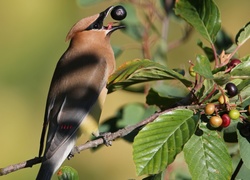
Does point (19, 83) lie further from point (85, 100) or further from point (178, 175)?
point (178, 175)

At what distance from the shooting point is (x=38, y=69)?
5.50 meters

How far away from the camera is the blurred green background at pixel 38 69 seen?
5.09 meters

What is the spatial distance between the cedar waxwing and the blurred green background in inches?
27.5

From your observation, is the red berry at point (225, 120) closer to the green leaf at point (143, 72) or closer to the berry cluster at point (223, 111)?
the berry cluster at point (223, 111)

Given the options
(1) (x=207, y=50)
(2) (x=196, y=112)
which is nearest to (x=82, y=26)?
(1) (x=207, y=50)

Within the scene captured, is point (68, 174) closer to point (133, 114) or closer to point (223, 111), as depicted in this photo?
point (223, 111)

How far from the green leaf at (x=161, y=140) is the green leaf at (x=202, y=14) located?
40 centimetres

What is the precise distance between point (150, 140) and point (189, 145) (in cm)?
16

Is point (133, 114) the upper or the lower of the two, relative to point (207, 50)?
lower

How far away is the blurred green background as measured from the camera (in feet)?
16.7

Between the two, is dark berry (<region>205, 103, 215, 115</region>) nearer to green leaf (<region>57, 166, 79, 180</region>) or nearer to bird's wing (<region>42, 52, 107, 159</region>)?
green leaf (<region>57, 166, 79, 180</region>)

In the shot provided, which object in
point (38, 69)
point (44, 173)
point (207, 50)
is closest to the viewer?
point (207, 50)

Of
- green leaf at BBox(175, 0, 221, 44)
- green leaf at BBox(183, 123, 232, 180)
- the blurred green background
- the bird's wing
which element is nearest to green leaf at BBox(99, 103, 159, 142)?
the bird's wing

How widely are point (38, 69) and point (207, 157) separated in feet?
10.6
